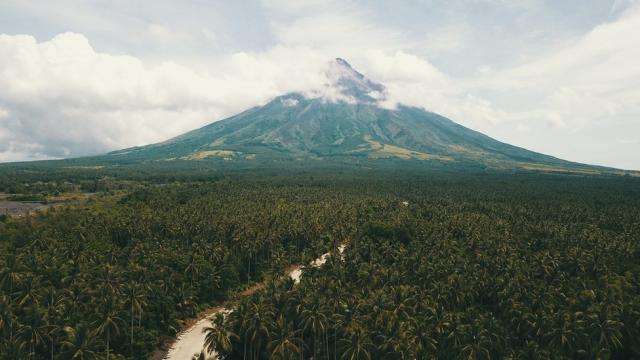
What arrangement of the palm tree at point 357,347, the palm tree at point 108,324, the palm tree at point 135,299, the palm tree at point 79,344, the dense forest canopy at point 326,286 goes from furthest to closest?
the palm tree at point 135,299, the palm tree at point 108,324, the dense forest canopy at point 326,286, the palm tree at point 79,344, the palm tree at point 357,347

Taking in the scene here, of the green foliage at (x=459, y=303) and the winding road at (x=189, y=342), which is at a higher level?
the green foliage at (x=459, y=303)

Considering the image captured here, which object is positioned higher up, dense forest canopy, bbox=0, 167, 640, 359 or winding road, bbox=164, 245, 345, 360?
dense forest canopy, bbox=0, 167, 640, 359

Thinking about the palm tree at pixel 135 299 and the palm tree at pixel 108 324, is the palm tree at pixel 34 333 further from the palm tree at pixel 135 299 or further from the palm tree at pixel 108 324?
the palm tree at pixel 135 299

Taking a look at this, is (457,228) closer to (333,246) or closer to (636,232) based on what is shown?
(333,246)

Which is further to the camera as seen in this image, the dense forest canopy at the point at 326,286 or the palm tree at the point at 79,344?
the dense forest canopy at the point at 326,286

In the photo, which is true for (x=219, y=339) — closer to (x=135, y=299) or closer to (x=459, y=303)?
(x=135, y=299)

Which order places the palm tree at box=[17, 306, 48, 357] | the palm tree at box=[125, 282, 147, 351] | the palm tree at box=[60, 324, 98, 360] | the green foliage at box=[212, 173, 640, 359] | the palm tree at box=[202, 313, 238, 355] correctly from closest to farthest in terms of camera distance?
the palm tree at box=[60, 324, 98, 360] < the palm tree at box=[17, 306, 48, 357] < the green foliage at box=[212, 173, 640, 359] < the palm tree at box=[202, 313, 238, 355] < the palm tree at box=[125, 282, 147, 351]

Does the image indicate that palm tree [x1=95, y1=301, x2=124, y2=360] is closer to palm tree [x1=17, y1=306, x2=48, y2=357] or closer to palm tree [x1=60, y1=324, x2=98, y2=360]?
palm tree [x1=60, y1=324, x2=98, y2=360]

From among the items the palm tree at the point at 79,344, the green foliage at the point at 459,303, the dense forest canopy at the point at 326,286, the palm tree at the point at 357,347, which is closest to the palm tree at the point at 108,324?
the dense forest canopy at the point at 326,286

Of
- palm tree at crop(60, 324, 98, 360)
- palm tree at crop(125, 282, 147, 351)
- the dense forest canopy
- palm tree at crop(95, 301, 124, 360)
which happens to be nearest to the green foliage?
the dense forest canopy

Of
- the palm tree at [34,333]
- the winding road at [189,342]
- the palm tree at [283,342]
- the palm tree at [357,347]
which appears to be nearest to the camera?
the palm tree at [357,347]
